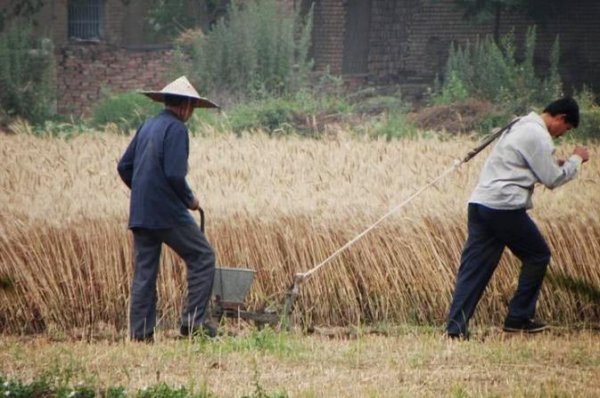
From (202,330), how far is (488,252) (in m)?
1.95

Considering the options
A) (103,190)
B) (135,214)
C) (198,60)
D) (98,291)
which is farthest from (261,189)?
(198,60)

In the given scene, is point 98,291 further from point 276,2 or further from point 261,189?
point 276,2

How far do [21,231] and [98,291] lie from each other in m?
0.73

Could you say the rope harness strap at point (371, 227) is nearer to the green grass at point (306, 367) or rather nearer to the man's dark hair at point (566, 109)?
the man's dark hair at point (566, 109)

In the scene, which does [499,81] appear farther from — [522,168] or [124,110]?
[522,168]

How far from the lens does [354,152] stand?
50.8 ft

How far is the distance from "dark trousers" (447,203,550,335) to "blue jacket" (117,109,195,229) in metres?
1.86

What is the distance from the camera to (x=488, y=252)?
384 inches

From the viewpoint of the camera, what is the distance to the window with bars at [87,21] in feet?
104

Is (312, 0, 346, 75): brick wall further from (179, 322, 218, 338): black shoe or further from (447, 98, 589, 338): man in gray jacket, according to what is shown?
(179, 322, 218, 338): black shoe

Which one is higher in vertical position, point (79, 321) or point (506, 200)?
point (506, 200)

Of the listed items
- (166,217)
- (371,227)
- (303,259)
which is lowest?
(303,259)

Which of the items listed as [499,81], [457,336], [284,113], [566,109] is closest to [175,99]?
[457,336]

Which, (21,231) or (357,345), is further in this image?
(21,231)
